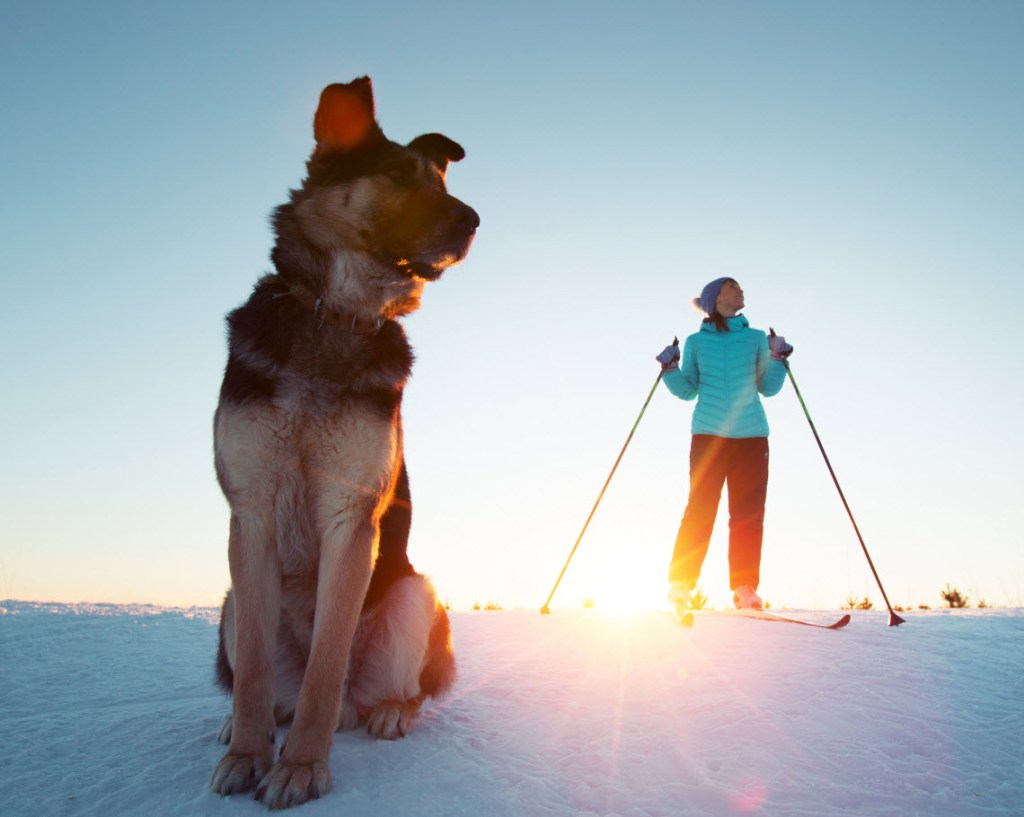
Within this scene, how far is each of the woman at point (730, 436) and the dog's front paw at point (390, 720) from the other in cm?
403

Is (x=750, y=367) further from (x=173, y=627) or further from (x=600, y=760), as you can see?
(x=173, y=627)

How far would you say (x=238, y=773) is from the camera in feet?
7.04

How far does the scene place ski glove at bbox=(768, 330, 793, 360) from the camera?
6.58 meters

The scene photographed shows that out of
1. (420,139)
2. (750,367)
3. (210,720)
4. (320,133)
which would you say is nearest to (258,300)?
(320,133)

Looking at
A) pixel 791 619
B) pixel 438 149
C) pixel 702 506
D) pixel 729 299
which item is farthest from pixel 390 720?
pixel 729 299

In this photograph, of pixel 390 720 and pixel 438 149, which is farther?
pixel 438 149

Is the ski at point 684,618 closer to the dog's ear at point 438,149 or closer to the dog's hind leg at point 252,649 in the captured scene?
the dog's hind leg at point 252,649

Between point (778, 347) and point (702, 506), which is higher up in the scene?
point (778, 347)

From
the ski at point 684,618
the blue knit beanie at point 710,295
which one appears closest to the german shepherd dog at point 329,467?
the ski at point 684,618

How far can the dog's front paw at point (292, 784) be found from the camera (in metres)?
2.01

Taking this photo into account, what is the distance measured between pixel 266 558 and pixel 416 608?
0.78 metres

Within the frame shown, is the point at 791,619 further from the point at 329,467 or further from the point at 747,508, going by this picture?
the point at 329,467

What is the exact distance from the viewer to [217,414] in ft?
8.79

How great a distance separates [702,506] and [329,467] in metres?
5.00
